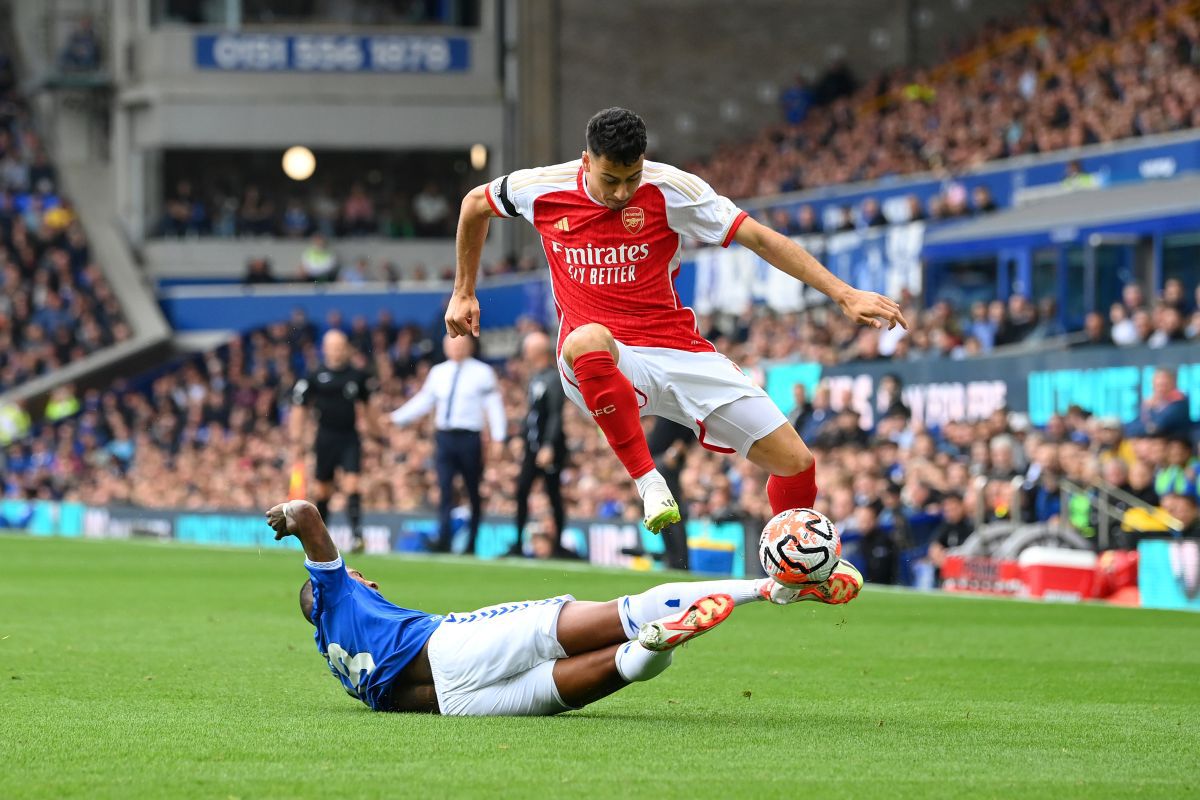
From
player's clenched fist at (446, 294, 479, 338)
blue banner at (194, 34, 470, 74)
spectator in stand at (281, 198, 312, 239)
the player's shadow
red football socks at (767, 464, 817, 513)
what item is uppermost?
blue banner at (194, 34, 470, 74)

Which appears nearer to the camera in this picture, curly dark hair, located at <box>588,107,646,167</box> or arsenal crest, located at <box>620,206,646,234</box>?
curly dark hair, located at <box>588,107,646,167</box>

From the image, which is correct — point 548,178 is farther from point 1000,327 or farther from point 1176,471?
point 1000,327

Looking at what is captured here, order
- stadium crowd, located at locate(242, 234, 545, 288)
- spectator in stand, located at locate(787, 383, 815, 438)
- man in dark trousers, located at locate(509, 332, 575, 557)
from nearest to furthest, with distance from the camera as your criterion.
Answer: man in dark trousers, located at locate(509, 332, 575, 557), spectator in stand, located at locate(787, 383, 815, 438), stadium crowd, located at locate(242, 234, 545, 288)

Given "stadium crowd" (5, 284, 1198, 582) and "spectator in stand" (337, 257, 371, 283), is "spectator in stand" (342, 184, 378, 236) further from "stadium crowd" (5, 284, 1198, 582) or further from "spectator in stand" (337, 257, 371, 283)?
"stadium crowd" (5, 284, 1198, 582)

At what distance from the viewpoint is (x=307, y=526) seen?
7012 millimetres

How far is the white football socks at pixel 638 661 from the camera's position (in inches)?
266

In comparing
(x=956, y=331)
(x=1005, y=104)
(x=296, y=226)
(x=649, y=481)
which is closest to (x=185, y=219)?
(x=296, y=226)

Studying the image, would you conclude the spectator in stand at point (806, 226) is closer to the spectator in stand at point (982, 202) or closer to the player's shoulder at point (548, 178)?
the spectator in stand at point (982, 202)

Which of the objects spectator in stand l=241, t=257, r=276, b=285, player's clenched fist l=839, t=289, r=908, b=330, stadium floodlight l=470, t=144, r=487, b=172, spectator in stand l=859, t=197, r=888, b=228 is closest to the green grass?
player's clenched fist l=839, t=289, r=908, b=330

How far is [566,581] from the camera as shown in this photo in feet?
47.3

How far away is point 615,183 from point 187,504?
2321 cm

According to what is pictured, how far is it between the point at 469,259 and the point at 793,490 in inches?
66.7

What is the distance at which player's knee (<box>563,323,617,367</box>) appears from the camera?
26.0ft

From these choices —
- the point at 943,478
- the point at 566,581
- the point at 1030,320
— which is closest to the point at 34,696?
the point at 566,581
